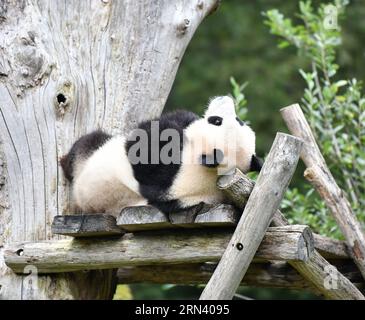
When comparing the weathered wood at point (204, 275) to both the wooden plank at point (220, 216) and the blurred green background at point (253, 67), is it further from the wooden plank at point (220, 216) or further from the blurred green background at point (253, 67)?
the blurred green background at point (253, 67)

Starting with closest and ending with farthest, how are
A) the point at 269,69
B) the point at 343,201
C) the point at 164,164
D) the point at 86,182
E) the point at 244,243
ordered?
the point at 244,243
the point at 164,164
the point at 86,182
the point at 343,201
the point at 269,69

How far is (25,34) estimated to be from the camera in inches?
173

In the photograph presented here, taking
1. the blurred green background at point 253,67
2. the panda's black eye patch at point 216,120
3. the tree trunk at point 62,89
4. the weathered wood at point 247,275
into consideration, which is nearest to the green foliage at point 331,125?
the weathered wood at point 247,275

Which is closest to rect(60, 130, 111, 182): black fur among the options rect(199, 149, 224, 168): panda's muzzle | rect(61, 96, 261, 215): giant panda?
rect(61, 96, 261, 215): giant panda

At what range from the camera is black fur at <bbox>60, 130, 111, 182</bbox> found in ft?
14.0

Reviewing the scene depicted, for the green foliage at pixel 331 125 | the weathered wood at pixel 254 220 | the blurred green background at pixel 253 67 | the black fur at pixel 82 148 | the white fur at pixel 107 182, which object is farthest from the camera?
the blurred green background at pixel 253 67

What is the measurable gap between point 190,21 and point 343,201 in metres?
1.46

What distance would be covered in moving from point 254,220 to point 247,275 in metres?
1.05

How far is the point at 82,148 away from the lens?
427 centimetres

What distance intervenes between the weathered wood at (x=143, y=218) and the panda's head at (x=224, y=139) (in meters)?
0.36

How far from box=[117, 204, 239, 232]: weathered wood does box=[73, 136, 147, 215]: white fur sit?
17 centimetres

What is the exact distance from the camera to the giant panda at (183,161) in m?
3.63

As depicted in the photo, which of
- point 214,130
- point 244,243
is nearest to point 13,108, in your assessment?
point 214,130

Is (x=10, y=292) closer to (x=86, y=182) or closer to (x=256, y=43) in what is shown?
(x=86, y=182)
